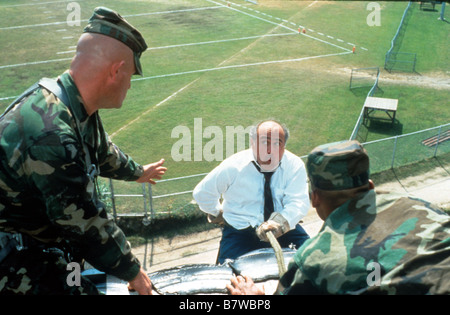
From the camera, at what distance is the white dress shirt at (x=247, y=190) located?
575cm

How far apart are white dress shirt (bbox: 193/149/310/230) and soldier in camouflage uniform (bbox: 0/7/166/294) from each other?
2304 millimetres

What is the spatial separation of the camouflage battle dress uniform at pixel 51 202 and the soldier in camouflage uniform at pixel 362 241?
3.57 feet

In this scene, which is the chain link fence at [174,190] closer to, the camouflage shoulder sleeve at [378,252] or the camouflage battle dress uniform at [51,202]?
the camouflage battle dress uniform at [51,202]

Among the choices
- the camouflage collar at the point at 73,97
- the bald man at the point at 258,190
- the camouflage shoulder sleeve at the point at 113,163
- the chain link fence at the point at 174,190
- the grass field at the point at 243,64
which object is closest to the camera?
the camouflage collar at the point at 73,97

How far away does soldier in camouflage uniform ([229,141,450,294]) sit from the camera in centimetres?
297

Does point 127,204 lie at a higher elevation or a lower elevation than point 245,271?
lower

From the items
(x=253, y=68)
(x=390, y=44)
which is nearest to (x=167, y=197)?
(x=253, y=68)

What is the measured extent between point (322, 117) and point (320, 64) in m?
6.78

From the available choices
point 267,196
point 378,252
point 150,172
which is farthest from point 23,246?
point 267,196

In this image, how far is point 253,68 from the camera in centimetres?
2280

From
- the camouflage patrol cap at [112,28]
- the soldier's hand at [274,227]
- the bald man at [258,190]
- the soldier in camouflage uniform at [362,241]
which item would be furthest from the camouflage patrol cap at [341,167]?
the bald man at [258,190]

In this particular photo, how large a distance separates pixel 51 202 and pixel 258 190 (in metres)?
3.06

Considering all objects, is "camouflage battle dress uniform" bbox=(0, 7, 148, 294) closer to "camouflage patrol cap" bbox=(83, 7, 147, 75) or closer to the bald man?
"camouflage patrol cap" bbox=(83, 7, 147, 75)
